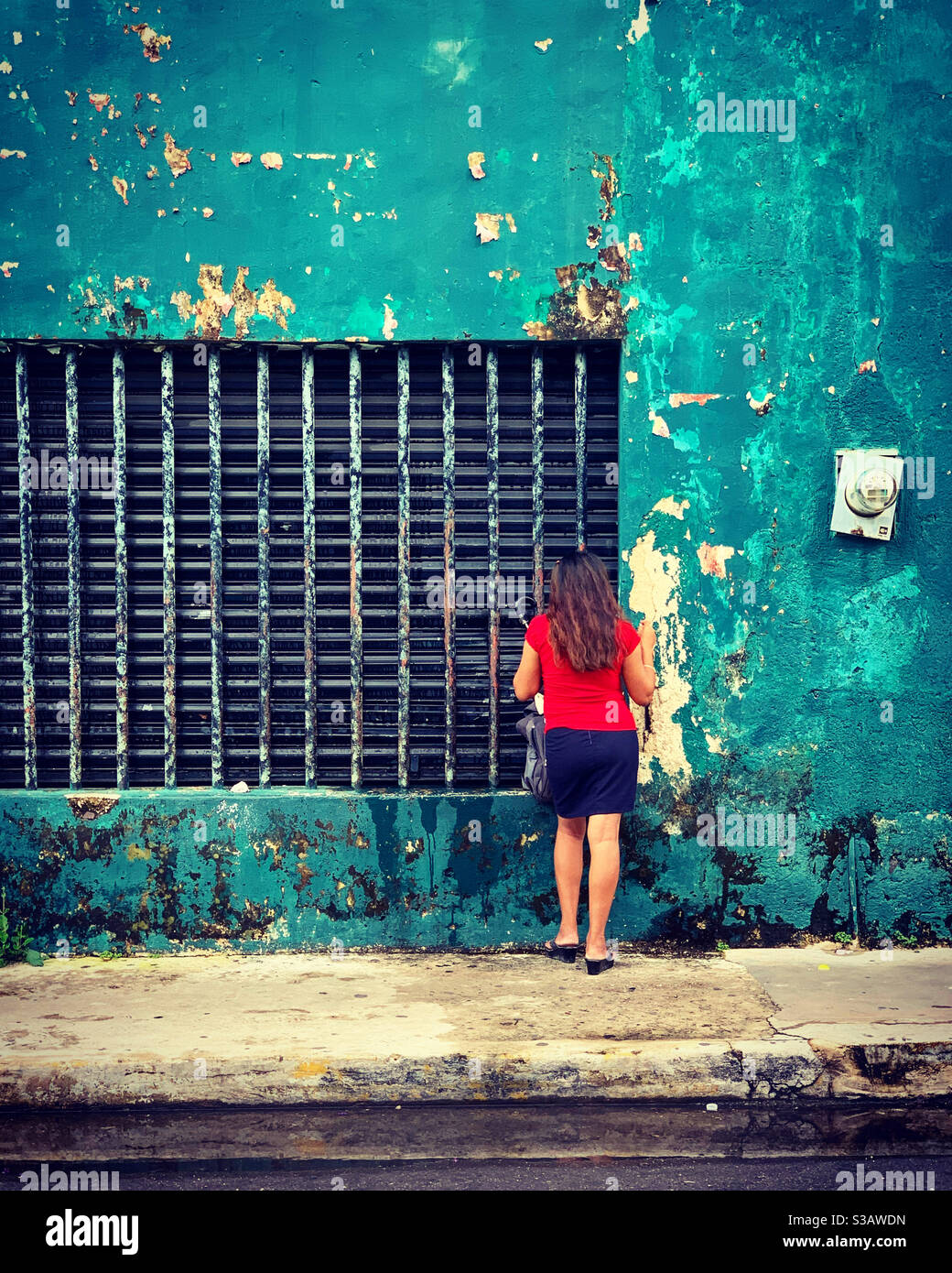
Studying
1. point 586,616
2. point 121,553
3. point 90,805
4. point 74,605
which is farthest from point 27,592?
point 586,616

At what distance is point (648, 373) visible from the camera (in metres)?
5.41

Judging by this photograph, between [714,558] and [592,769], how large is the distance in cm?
114

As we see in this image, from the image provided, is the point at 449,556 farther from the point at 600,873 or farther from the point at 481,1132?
the point at 481,1132

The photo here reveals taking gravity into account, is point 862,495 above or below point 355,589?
above

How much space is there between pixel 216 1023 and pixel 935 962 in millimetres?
2926

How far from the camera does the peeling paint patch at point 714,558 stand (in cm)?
544

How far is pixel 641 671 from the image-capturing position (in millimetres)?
5059

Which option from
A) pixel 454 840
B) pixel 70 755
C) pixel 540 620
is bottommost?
pixel 454 840

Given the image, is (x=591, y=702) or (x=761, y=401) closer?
(x=591, y=702)

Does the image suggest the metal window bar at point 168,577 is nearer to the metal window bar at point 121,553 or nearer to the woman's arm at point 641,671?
the metal window bar at point 121,553

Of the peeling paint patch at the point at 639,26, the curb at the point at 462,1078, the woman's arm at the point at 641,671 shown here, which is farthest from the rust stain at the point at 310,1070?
the peeling paint patch at the point at 639,26

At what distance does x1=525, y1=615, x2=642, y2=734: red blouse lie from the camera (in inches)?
196
